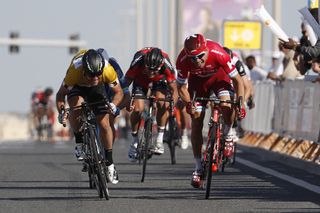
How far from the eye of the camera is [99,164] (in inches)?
563

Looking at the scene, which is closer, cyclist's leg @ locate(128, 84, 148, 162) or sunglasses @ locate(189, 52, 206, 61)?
sunglasses @ locate(189, 52, 206, 61)

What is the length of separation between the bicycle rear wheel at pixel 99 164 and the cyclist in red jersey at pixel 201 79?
1094 mm

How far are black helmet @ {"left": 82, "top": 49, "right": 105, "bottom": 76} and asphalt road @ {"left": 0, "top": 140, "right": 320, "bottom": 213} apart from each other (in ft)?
4.29

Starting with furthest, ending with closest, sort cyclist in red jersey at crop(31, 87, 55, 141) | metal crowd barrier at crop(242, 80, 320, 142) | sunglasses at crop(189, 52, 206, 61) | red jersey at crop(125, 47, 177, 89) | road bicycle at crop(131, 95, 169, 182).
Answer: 1. cyclist in red jersey at crop(31, 87, 55, 141)
2. metal crowd barrier at crop(242, 80, 320, 142)
3. red jersey at crop(125, 47, 177, 89)
4. road bicycle at crop(131, 95, 169, 182)
5. sunglasses at crop(189, 52, 206, 61)

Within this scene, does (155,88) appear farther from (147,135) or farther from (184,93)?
(184,93)

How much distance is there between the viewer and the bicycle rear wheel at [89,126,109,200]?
14.2 meters

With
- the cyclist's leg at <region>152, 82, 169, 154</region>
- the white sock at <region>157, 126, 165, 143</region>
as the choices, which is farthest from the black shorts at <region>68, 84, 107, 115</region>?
the white sock at <region>157, 126, 165, 143</region>

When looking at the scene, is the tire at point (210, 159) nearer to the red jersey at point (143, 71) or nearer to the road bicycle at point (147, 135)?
the road bicycle at point (147, 135)

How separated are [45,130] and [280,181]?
2382cm

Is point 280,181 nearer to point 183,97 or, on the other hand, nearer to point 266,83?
point 183,97

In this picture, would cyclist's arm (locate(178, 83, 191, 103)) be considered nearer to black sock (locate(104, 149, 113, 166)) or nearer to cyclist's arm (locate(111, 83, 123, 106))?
cyclist's arm (locate(111, 83, 123, 106))

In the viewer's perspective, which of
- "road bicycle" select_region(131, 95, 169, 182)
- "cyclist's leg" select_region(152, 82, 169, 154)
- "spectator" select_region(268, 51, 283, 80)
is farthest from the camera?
"spectator" select_region(268, 51, 283, 80)

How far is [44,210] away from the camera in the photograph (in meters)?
13.3

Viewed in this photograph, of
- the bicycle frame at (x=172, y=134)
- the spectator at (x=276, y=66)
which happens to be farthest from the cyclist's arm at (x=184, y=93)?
the spectator at (x=276, y=66)
